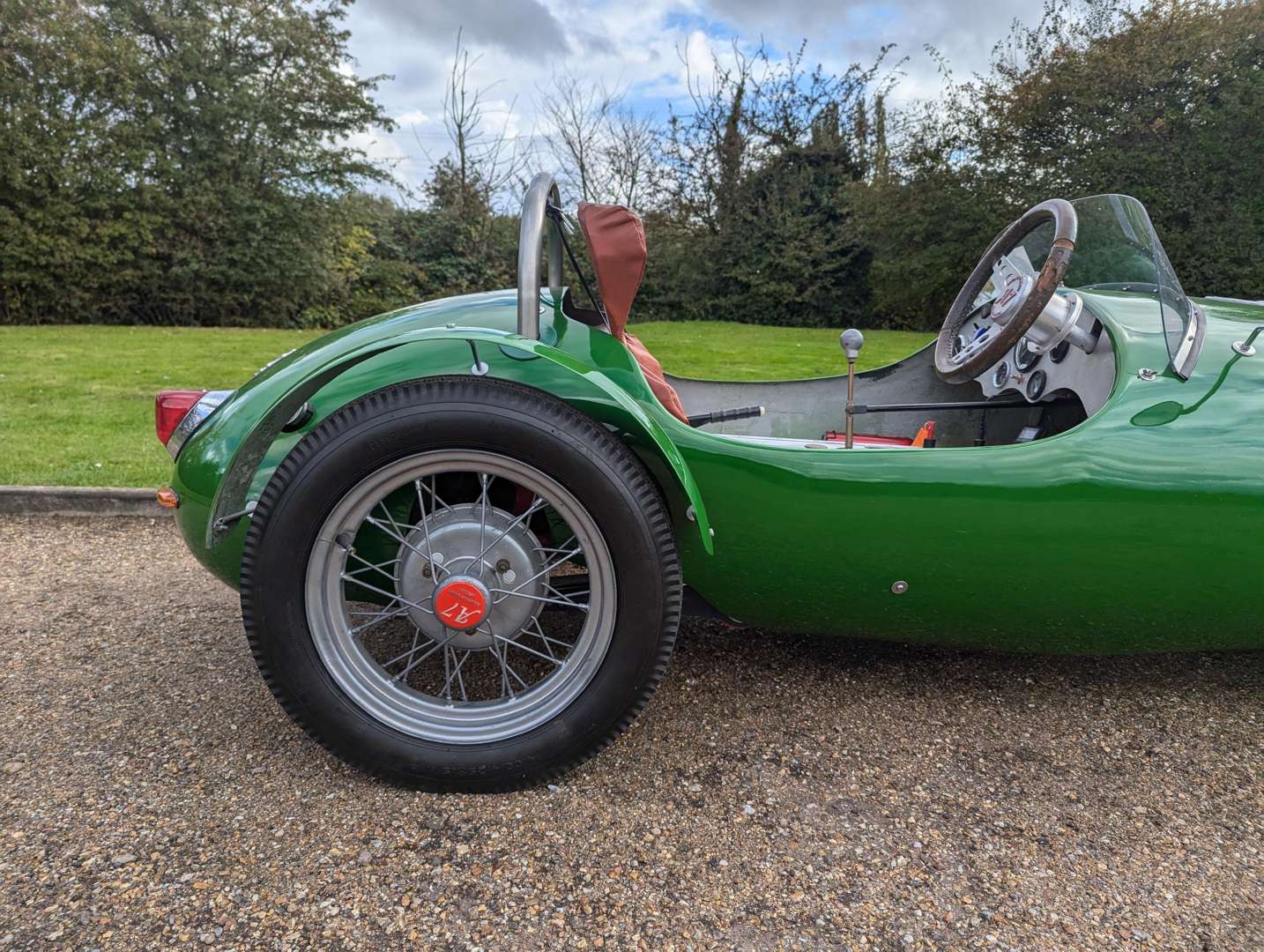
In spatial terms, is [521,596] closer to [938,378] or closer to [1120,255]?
[938,378]

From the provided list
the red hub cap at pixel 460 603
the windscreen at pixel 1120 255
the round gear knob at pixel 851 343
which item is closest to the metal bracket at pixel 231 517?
the red hub cap at pixel 460 603

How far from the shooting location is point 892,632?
7.30 feet

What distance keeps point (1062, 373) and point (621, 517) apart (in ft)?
5.15

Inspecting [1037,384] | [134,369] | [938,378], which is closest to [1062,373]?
[1037,384]

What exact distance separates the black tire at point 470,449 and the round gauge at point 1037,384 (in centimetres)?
150

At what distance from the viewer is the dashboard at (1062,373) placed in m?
2.30

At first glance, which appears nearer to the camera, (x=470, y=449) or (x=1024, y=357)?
(x=470, y=449)

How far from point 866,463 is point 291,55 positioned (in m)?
18.6

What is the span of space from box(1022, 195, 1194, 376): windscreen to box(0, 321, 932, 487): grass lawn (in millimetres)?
4442

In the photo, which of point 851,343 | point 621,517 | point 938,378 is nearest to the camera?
point 621,517

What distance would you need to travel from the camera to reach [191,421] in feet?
7.89

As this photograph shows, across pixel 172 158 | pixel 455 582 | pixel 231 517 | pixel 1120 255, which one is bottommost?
pixel 455 582

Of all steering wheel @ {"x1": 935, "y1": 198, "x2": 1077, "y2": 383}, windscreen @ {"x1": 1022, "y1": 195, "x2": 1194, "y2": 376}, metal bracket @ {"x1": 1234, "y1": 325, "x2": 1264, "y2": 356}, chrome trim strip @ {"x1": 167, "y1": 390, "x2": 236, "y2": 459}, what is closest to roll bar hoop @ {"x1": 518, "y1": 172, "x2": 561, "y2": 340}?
chrome trim strip @ {"x1": 167, "y1": 390, "x2": 236, "y2": 459}

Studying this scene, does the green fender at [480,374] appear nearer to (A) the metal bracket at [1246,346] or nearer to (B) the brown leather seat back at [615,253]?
(B) the brown leather seat back at [615,253]
